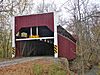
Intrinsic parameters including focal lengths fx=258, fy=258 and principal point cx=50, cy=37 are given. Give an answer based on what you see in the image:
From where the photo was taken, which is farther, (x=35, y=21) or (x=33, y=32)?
(x=33, y=32)

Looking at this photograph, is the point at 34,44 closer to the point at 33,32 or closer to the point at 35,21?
the point at 33,32

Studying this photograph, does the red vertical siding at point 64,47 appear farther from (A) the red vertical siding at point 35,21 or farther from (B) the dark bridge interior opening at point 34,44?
(B) the dark bridge interior opening at point 34,44

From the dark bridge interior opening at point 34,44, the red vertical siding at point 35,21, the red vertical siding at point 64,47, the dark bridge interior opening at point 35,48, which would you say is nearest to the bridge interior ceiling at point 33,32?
the dark bridge interior opening at point 34,44

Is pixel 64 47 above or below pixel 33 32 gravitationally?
below

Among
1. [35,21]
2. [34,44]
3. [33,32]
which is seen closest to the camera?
[35,21]

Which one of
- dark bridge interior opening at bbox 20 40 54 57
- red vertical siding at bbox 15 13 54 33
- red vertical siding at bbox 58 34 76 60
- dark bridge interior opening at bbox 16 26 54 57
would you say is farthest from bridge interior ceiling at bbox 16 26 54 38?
red vertical siding at bbox 58 34 76 60

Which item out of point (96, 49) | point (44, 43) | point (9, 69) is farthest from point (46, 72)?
point (44, 43)

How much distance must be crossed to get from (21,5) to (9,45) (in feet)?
19.1

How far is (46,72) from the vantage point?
1388 centimetres

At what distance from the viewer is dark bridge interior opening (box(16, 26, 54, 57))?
80.2ft

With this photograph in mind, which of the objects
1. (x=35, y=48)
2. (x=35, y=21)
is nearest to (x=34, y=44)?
(x=35, y=48)

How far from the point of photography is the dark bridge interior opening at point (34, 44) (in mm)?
24438

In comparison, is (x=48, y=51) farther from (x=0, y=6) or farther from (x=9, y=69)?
(x=9, y=69)

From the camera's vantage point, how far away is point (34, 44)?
26125 millimetres
